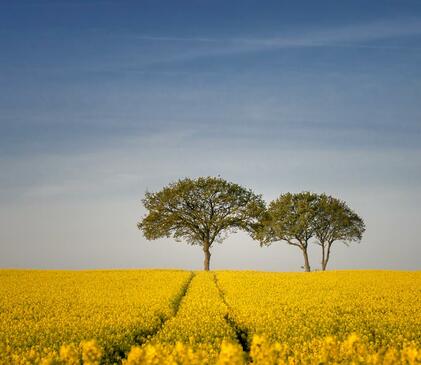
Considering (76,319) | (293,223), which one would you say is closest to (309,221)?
(293,223)

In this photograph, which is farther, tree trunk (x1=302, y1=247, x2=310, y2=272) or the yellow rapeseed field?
tree trunk (x1=302, y1=247, x2=310, y2=272)

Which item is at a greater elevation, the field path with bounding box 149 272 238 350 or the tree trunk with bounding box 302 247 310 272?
the tree trunk with bounding box 302 247 310 272

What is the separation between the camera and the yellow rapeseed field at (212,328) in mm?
9109

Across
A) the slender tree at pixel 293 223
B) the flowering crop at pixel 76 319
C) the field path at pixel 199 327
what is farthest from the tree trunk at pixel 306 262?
the field path at pixel 199 327

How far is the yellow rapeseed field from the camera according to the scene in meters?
9.11

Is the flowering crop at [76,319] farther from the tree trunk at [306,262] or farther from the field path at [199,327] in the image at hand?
the tree trunk at [306,262]

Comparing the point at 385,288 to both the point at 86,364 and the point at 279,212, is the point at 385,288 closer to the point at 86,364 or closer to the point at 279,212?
the point at 86,364

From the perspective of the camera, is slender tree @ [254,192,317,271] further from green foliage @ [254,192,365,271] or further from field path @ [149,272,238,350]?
field path @ [149,272,238,350]

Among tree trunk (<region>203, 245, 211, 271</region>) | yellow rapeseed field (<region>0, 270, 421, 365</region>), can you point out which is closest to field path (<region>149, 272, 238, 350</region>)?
yellow rapeseed field (<region>0, 270, 421, 365</region>)

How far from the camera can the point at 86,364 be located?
8695 millimetres

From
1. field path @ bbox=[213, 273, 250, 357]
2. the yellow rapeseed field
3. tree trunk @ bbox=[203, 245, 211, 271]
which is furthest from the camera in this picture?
tree trunk @ bbox=[203, 245, 211, 271]

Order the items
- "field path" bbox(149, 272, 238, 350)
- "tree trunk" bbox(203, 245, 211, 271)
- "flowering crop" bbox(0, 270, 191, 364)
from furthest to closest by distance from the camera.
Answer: "tree trunk" bbox(203, 245, 211, 271) → "field path" bbox(149, 272, 238, 350) → "flowering crop" bbox(0, 270, 191, 364)

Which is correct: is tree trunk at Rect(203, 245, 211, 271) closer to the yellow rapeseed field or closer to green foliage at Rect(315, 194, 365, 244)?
green foliage at Rect(315, 194, 365, 244)

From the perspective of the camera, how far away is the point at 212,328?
16.4 m
